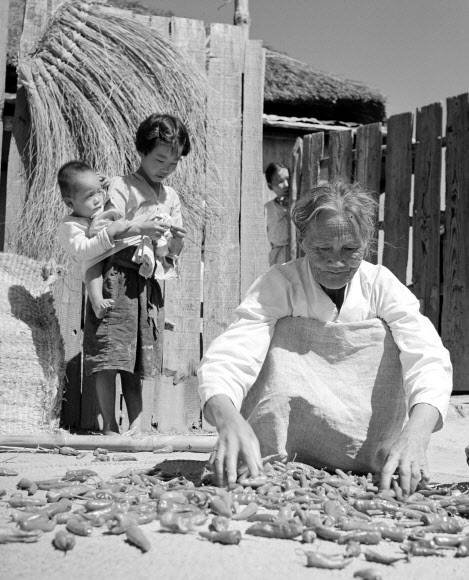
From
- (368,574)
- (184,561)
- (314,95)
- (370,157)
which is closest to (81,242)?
(370,157)

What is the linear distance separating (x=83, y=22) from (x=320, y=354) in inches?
122

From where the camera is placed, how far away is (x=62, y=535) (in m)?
2.20

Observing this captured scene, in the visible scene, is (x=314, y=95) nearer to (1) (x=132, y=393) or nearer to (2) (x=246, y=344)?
(1) (x=132, y=393)

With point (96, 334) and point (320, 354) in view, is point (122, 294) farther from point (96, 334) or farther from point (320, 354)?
point (320, 354)

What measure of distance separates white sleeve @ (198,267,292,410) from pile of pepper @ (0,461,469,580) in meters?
0.33

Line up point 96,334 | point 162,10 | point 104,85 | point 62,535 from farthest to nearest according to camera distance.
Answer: point 162,10 → point 104,85 → point 96,334 → point 62,535

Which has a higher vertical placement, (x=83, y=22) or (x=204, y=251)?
(x=83, y=22)

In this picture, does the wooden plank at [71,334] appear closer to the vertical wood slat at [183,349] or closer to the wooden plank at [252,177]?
the vertical wood slat at [183,349]

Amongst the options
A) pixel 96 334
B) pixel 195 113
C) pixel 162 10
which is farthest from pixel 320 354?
pixel 162 10

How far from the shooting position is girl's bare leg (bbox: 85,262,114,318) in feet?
14.3

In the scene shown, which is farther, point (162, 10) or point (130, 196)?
point (162, 10)

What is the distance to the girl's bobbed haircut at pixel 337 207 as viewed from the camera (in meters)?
3.17

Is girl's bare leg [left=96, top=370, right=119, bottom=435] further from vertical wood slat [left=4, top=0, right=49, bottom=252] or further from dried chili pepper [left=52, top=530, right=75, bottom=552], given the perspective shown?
dried chili pepper [left=52, top=530, right=75, bottom=552]

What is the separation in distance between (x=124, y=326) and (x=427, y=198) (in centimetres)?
230
